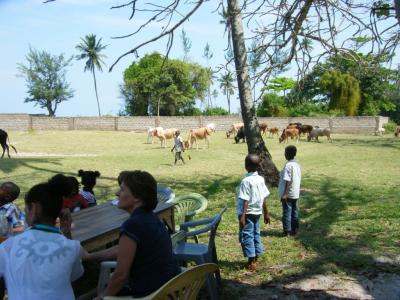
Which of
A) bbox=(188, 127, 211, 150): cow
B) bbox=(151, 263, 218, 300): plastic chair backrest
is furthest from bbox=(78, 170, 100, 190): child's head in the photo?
bbox=(188, 127, 211, 150): cow

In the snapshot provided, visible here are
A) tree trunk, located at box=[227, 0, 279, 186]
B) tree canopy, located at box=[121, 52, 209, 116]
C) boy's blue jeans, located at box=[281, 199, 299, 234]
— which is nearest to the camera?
boy's blue jeans, located at box=[281, 199, 299, 234]

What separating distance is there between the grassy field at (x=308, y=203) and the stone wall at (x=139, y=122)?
18737 mm

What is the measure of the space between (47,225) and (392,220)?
6.52 m

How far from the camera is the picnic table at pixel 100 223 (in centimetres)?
404

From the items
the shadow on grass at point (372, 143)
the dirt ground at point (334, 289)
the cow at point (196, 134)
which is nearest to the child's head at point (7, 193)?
the dirt ground at point (334, 289)

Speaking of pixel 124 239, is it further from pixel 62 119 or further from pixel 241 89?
pixel 62 119

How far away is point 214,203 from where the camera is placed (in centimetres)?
1009

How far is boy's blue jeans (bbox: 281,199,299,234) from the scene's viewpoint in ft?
22.9

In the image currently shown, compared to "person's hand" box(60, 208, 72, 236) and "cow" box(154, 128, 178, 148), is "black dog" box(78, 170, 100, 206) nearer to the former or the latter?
"person's hand" box(60, 208, 72, 236)

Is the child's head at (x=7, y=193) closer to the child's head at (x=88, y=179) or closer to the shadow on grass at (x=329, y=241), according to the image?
the child's head at (x=88, y=179)

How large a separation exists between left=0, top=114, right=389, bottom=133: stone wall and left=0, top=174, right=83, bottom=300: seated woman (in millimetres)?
39102

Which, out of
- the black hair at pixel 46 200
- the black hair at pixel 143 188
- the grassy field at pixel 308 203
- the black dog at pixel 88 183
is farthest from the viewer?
the black dog at pixel 88 183

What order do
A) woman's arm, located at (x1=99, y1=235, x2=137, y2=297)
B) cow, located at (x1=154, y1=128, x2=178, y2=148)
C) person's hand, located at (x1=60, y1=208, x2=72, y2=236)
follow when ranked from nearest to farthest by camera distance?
woman's arm, located at (x1=99, y1=235, x2=137, y2=297) → person's hand, located at (x1=60, y1=208, x2=72, y2=236) → cow, located at (x1=154, y1=128, x2=178, y2=148)

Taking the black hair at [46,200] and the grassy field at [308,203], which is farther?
the grassy field at [308,203]
